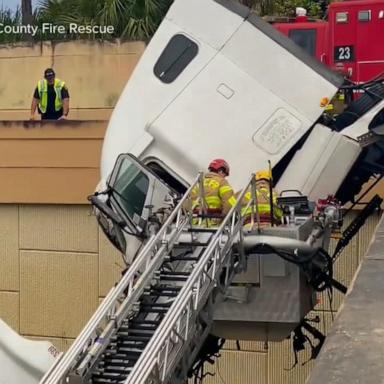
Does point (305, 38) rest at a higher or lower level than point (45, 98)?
higher

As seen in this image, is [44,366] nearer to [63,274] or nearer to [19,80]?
[63,274]

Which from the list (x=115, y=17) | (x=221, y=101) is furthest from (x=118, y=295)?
(x=115, y=17)

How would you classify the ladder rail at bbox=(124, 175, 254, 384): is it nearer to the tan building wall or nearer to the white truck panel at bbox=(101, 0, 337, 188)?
the white truck panel at bbox=(101, 0, 337, 188)

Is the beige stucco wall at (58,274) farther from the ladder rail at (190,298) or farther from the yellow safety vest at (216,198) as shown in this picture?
the ladder rail at (190,298)

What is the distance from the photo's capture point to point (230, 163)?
29.9 feet

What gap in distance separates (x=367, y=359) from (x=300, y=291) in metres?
4.41

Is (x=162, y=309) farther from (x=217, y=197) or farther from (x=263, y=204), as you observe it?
(x=263, y=204)

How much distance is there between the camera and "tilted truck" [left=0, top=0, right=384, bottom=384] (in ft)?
25.1

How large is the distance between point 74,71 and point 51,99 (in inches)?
108

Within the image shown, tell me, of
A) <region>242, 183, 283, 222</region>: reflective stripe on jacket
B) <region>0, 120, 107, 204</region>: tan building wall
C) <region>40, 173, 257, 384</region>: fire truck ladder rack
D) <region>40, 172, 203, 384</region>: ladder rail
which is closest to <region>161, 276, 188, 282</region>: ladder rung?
<region>40, 173, 257, 384</region>: fire truck ladder rack

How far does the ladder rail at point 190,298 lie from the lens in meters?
6.38

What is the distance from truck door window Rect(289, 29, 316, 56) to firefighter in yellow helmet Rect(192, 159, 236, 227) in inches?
264

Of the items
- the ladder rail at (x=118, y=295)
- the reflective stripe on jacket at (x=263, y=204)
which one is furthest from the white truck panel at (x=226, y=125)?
the ladder rail at (x=118, y=295)

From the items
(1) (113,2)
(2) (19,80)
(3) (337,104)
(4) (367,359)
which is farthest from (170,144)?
(1) (113,2)
